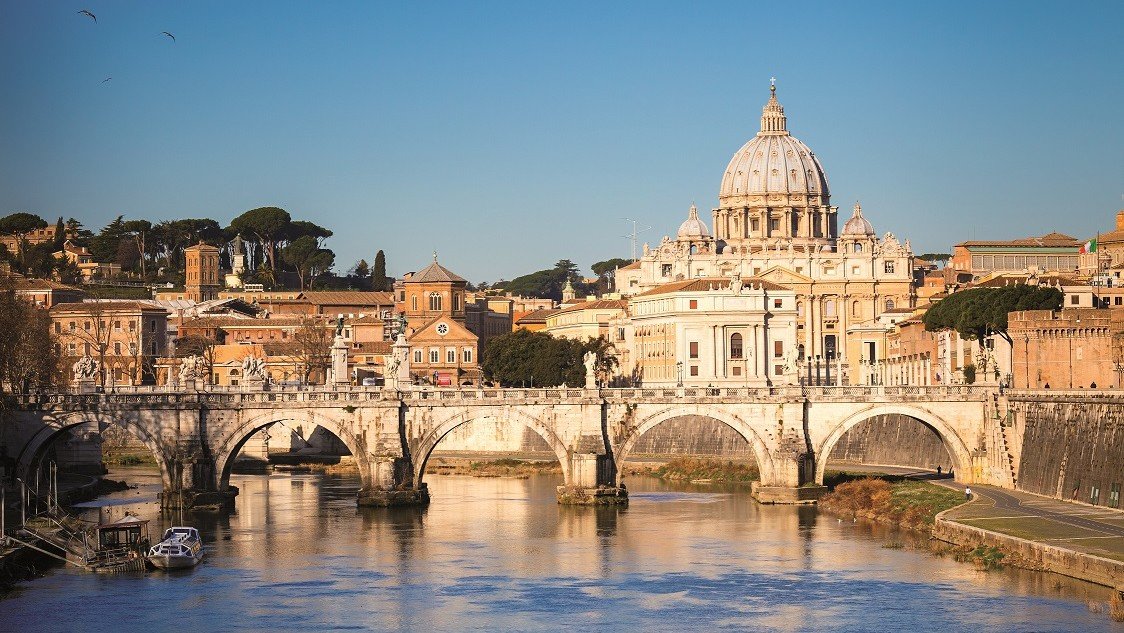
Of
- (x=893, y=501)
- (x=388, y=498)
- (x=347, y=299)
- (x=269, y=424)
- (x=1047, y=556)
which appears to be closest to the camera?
(x=1047, y=556)

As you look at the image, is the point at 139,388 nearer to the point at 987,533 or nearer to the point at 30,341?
the point at 30,341

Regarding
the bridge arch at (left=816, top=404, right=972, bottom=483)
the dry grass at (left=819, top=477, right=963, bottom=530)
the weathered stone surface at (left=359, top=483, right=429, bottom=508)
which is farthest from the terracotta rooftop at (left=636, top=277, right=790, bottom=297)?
the weathered stone surface at (left=359, top=483, right=429, bottom=508)

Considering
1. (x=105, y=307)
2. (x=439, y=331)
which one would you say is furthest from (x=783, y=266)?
(x=105, y=307)

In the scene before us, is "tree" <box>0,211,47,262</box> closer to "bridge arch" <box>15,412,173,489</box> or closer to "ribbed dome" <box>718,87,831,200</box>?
"ribbed dome" <box>718,87,831,200</box>

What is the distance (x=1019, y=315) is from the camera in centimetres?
8862

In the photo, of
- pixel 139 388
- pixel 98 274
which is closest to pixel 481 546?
pixel 139 388

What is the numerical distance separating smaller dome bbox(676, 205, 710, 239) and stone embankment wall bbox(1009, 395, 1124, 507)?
104088 millimetres

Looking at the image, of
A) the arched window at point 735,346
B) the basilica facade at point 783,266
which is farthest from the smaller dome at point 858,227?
the arched window at point 735,346

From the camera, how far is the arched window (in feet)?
430

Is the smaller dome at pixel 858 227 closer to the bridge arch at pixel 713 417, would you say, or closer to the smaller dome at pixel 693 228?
the smaller dome at pixel 693 228

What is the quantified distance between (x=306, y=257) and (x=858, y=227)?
51466 mm

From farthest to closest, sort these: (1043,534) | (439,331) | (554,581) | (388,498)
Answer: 1. (439,331)
2. (388,498)
3. (554,581)
4. (1043,534)

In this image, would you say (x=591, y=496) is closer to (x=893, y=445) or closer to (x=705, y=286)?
(x=893, y=445)

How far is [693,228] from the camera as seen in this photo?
17988 cm
